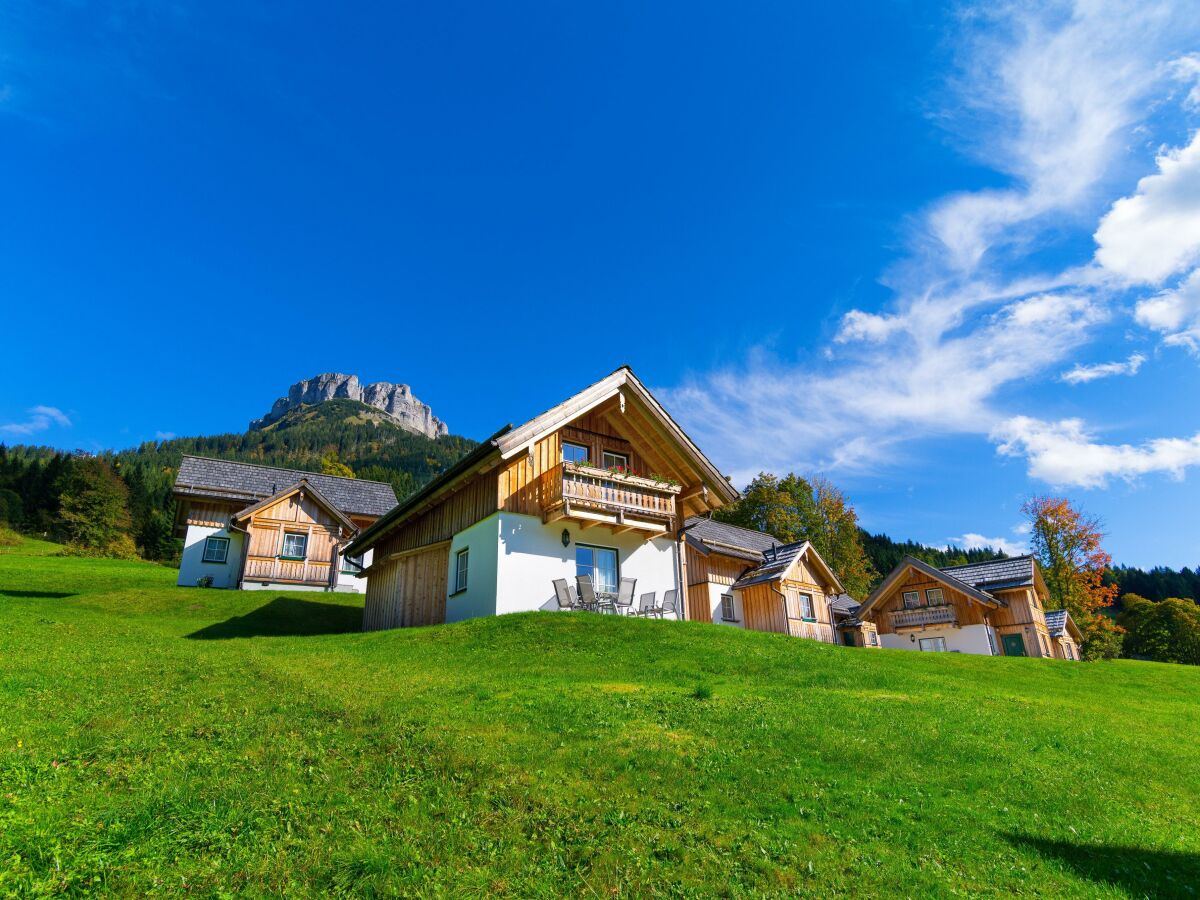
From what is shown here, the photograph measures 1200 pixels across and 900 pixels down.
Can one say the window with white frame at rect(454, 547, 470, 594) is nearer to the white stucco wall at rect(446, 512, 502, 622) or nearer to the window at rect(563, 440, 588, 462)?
the white stucco wall at rect(446, 512, 502, 622)

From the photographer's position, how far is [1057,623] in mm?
46094

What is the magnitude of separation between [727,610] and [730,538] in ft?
18.3

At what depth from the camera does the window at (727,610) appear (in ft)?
115

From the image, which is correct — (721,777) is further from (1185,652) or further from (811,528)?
(1185,652)

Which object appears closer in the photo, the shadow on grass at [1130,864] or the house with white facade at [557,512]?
the shadow on grass at [1130,864]

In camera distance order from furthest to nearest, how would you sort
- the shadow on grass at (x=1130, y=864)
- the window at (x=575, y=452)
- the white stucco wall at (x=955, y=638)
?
the white stucco wall at (x=955, y=638) < the window at (x=575, y=452) < the shadow on grass at (x=1130, y=864)

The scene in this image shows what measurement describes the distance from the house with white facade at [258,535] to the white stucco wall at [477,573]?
12990 millimetres

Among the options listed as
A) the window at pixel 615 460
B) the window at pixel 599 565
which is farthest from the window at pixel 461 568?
the window at pixel 615 460

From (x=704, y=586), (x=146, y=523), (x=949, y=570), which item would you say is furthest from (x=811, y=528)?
(x=146, y=523)

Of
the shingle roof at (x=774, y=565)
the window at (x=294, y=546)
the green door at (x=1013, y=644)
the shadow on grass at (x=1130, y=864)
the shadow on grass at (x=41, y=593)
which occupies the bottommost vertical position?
the shadow on grass at (x=1130, y=864)

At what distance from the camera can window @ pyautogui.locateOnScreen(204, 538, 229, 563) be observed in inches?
1481

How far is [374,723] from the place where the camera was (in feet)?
29.2

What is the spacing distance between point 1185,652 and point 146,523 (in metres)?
115

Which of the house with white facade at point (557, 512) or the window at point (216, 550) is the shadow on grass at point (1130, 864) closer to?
the house with white facade at point (557, 512)
